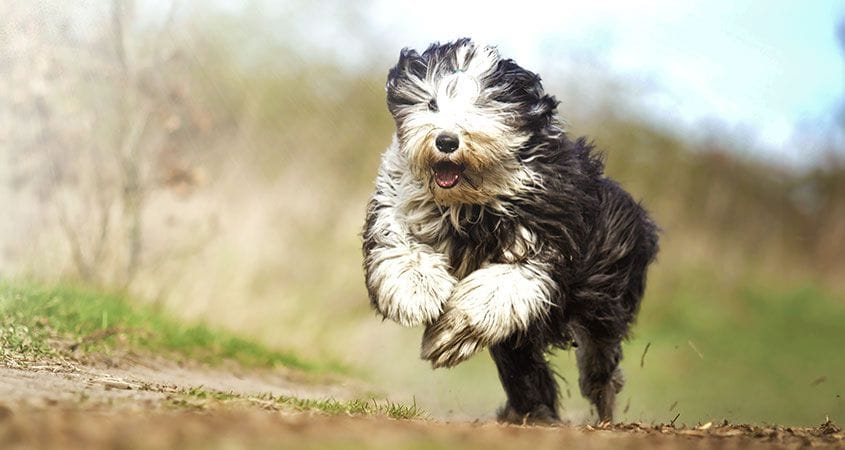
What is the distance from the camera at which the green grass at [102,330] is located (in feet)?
21.4

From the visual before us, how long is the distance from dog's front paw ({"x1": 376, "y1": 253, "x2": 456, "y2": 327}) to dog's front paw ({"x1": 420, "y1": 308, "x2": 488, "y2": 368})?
6 centimetres

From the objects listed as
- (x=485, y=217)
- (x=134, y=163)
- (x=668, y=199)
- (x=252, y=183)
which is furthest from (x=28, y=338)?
(x=668, y=199)

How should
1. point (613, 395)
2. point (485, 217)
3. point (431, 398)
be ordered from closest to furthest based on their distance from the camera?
1. point (485, 217)
2. point (613, 395)
3. point (431, 398)

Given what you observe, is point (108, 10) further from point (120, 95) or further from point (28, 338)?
point (28, 338)

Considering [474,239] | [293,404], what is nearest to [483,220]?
[474,239]

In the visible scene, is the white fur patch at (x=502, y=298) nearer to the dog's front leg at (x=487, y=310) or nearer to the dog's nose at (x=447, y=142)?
the dog's front leg at (x=487, y=310)

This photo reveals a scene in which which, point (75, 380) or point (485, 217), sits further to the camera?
point (485, 217)

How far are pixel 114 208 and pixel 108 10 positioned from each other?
1.67 metres

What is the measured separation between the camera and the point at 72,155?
33.1 ft

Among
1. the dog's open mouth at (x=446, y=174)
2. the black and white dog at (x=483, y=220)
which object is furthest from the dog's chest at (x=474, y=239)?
the dog's open mouth at (x=446, y=174)

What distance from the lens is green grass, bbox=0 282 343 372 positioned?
21.4 ft

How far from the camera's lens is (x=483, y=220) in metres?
5.72

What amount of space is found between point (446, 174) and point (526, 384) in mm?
1332

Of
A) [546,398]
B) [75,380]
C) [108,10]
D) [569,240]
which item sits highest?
[108,10]
